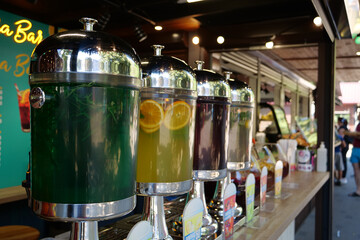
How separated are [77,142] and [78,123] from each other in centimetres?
3

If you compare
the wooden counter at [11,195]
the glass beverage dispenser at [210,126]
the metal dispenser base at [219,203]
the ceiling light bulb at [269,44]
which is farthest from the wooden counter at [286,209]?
the wooden counter at [11,195]

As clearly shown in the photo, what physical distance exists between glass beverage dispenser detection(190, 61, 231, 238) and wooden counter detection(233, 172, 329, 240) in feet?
0.99

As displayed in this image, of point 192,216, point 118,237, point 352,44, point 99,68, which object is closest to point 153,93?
point 99,68

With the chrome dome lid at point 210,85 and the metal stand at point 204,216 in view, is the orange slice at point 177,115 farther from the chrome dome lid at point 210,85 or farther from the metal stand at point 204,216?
the metal stand at point 204,216

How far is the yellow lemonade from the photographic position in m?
0.83

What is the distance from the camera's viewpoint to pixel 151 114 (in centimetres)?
82

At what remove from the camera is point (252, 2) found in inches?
153

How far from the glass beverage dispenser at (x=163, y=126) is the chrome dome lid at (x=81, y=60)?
169 mm

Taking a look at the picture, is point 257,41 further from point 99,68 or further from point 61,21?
point 99,68

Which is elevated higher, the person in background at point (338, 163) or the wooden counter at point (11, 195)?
the wooden counter at point (11, 195)

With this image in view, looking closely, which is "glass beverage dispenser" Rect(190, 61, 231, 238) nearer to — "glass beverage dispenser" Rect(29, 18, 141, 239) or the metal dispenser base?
the metal dispenser base

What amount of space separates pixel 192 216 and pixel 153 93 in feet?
1.07

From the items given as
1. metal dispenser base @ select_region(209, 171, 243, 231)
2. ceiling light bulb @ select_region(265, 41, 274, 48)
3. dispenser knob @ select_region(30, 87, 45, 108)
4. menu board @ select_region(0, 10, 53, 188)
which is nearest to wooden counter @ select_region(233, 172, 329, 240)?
metal dispenser base @ select_region(209, 171, 243, 231)

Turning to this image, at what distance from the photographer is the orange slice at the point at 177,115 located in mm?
831
